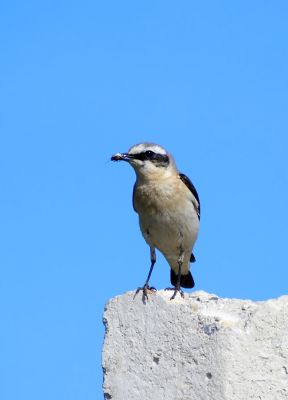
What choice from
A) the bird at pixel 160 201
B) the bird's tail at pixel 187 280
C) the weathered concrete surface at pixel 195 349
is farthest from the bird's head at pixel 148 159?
the weathered concrete surface at pixel 195 349

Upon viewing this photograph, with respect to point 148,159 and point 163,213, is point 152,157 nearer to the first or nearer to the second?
point 148,159

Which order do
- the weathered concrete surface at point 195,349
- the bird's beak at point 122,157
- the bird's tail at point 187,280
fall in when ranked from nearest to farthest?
the weathered concrete surface at point 195,349 → the bird's beak at point 122,157 → the bird's tail at point 187,280

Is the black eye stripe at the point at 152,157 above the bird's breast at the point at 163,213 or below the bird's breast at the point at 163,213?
above

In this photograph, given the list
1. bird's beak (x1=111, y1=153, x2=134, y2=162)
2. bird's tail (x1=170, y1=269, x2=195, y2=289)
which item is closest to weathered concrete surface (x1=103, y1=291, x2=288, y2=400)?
bird's beak (x1=111, y1=153, x2=134, y2=162)

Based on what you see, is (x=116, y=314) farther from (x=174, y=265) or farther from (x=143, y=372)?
(x=174, y=265)

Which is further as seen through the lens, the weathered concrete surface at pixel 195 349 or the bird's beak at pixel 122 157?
the bird's beak at pixel 122 157

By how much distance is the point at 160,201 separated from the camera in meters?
10.1

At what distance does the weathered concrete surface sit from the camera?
680 centimetres

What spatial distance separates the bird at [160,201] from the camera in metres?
10.1

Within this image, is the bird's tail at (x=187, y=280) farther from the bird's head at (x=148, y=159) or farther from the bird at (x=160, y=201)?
the bird's head at (x=148, y=159)

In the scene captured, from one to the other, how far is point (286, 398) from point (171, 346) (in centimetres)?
91

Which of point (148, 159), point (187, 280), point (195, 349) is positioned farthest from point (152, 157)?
point (195, 349)

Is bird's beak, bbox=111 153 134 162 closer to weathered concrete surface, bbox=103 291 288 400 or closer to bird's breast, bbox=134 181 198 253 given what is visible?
bird's breast, bbox=134 181 198 253

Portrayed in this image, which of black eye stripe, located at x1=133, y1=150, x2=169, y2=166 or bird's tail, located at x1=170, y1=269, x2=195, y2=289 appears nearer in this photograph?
black eye stripe, located at x1=133, y1=150, x2=169, y2=166
